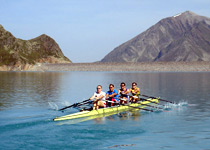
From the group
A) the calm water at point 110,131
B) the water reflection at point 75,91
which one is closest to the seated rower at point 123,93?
the calm water at point 110,131

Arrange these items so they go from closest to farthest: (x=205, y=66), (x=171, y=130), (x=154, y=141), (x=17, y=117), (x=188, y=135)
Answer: (x=154, y=141) → (x=188, y=135) → (x=171, y=130) → (x=17, y=117) → (x=205, y=66)

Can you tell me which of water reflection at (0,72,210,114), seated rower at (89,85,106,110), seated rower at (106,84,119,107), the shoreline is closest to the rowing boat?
seated rower at (89,85,106,110)

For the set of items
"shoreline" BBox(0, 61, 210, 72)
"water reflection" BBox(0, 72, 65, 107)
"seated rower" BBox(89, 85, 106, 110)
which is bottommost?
"water reflection" BBox(0, 72, 65, 107)

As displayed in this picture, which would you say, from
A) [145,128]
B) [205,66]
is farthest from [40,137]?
[205,66]

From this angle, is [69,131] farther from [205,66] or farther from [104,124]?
[205,66]

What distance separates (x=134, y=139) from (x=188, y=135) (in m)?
3.18

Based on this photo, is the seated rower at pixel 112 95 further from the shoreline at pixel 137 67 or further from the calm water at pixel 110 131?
the shoreline at pixel 137 67

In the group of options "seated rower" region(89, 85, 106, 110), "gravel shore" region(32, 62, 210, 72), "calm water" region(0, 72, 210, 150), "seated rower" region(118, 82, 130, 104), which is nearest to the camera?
"calm water" region(0, 72, 210, 150)

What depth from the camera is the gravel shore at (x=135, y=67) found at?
164125 millimetres

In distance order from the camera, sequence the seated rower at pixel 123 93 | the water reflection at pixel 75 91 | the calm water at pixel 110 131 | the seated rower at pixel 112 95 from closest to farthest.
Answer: the calm water at pixel 110 131
the seated rower at pixel 112 95
the seated rower at pixel 123 93
the water reflection at pixel 75 91

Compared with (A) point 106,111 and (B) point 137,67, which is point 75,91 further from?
(B) point 137,67

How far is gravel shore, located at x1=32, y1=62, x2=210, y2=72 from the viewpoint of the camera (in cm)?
16412

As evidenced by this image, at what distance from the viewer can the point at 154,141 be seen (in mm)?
17375

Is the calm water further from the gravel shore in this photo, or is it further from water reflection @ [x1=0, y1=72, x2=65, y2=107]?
the gravel shore
